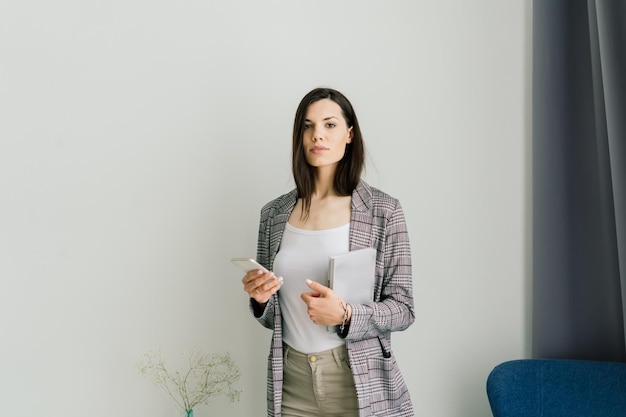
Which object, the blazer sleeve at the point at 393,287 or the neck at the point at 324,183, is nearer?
the blazer sleeve at the point at 393,287

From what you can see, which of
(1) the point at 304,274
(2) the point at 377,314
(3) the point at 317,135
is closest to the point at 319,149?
(3) the point at 317,135

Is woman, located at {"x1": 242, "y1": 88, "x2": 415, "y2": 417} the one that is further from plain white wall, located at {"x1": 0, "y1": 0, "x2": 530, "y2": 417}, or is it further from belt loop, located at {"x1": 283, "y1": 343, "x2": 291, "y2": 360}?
plain white wall, located at {"x1": 0, "y1": 0, "x2": 530, "y2": 417}

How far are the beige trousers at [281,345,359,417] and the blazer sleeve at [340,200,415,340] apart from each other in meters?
0.10

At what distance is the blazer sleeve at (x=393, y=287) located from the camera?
170cm

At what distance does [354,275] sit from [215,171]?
3.05 ft

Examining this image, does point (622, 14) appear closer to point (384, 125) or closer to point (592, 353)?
point (384, 125)

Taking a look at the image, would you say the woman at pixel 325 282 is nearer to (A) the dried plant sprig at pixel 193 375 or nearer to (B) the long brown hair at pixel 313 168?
(B) the long brown hair at pixel 313 168

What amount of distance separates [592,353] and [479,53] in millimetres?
1194

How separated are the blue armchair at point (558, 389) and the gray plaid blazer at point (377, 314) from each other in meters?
0.42

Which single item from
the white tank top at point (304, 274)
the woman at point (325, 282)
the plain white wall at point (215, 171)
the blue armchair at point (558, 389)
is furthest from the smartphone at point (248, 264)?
the blue armchair at point (558, 389)

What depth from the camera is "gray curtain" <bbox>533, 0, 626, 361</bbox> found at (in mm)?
2076

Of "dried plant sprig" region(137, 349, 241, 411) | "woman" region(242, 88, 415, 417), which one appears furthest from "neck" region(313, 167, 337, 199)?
"dried plant sprig" region(137, 349, 241, 411)

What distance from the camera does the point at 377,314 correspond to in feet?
5.53

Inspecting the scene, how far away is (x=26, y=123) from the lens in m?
2.34
